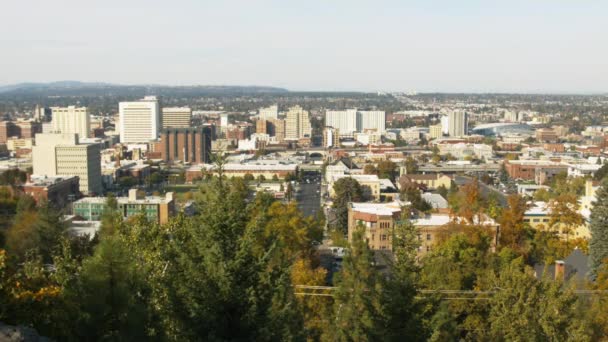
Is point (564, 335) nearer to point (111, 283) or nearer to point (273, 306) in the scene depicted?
point (273, 306)

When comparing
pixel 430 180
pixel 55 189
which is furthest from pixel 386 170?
pixel 55 189

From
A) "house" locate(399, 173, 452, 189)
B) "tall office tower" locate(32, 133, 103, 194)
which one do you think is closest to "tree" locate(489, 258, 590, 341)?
"house" locate(399, 173, 452, 189)

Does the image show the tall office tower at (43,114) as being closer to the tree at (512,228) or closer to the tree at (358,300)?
the tree at (512,228)

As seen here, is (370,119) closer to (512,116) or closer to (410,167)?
(512,116)

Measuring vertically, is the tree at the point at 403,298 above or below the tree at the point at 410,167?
above

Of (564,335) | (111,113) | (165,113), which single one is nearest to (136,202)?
(564,335)

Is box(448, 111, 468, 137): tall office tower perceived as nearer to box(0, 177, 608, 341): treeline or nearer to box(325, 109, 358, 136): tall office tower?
box(325, 109, 358, 136): tall office tower

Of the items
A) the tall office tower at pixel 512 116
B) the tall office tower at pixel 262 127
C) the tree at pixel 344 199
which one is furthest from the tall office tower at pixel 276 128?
the tree at pixel 344 199

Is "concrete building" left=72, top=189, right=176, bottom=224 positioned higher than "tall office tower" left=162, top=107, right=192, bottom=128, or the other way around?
"tall office tower" left=162, top=107, right=192, bottom=128
